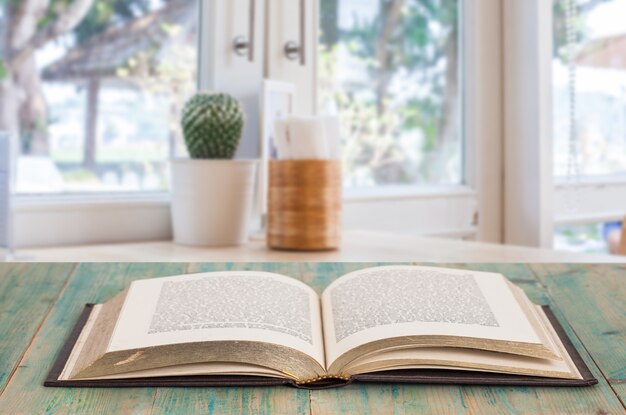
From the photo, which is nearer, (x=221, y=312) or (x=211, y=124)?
(x=221, y=312)

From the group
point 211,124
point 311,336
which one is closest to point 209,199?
point 211,124

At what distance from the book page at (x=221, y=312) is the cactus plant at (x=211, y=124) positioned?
0.59m

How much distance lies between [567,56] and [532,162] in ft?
1.37

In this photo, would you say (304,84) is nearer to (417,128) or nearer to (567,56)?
(417,128)

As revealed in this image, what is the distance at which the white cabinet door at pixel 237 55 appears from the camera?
5.38ft

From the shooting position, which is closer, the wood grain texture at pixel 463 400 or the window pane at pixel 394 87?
the wood grain texture at pixel 463 400

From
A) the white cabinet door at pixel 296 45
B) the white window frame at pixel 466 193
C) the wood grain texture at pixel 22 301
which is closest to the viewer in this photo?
the wood grain texture at pixel 22 301

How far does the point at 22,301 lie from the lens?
868 mm

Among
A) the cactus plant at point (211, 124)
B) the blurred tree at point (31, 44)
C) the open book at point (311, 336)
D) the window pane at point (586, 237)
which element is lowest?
the open book at point (311, 336)

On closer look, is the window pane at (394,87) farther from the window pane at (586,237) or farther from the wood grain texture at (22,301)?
the wood grain texture at (22,301)

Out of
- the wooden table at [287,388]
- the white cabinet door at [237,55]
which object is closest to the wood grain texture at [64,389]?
the wooden table at [287,388]

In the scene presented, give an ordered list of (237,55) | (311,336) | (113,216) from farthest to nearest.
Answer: (237,55), (113,216), (311,336)

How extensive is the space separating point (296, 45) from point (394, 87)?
1.30 ft

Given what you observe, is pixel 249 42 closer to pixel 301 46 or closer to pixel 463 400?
pixel 301 46
